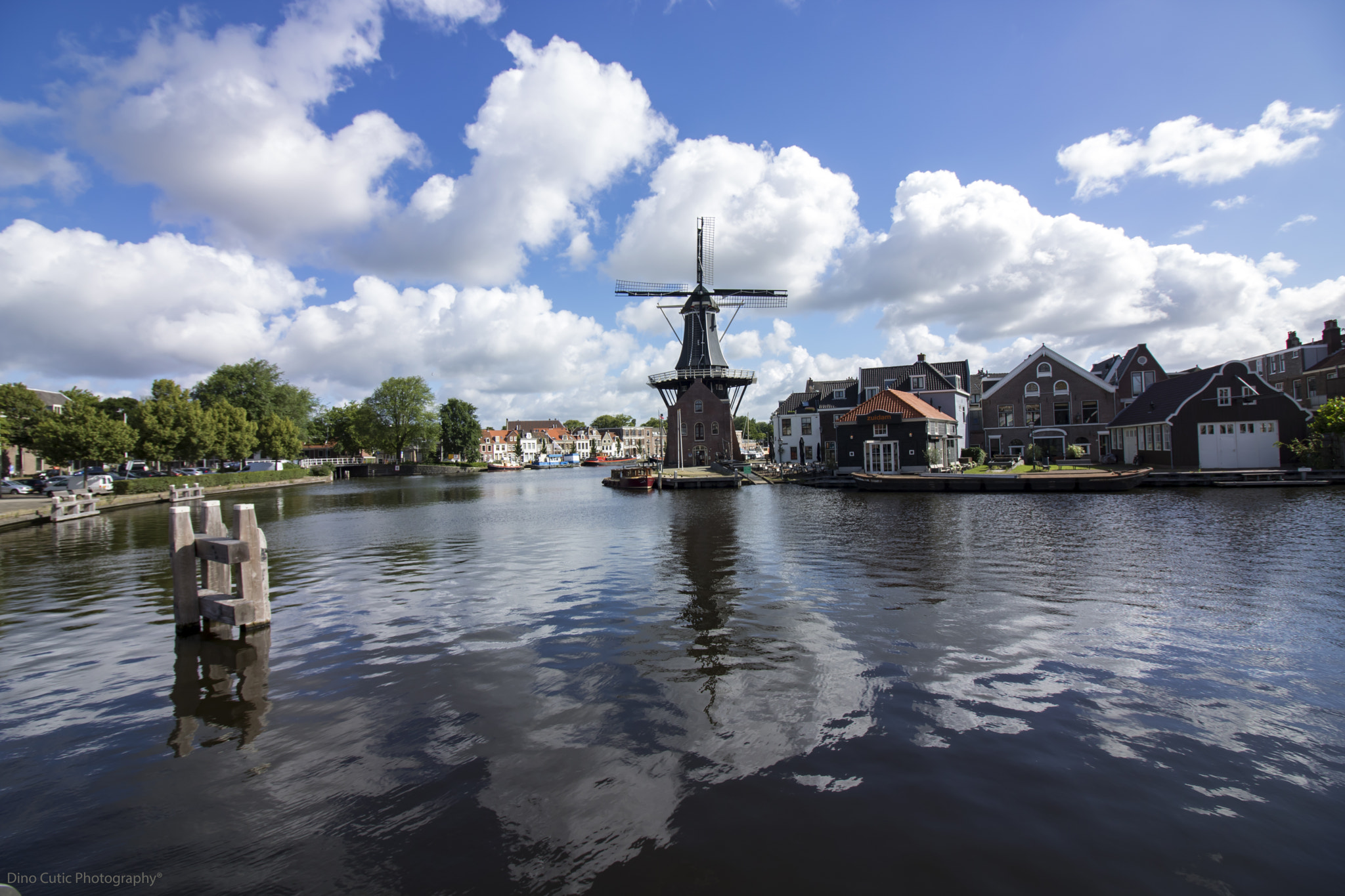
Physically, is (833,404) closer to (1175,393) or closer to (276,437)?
(1175,393)

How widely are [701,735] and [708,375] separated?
6049cm

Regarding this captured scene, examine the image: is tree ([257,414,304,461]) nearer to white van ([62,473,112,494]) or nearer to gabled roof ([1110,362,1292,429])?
A: white van ([62,473,112,494])

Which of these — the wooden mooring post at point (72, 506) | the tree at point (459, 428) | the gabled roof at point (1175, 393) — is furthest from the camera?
the tree at point (459, 428)

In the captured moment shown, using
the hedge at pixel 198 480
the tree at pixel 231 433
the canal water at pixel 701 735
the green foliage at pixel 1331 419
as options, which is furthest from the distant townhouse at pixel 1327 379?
the tree at pixel 231 433

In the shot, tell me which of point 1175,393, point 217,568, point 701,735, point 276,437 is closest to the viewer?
point 701,735

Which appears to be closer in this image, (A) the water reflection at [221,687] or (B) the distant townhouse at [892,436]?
(A) the water reflection at [221,687]

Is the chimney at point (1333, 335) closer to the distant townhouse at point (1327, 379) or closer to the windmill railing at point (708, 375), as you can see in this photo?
the distant townhouse at point (1327, 379)

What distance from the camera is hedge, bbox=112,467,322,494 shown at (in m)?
44.9

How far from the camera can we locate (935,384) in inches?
2255

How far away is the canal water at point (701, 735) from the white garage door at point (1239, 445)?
115 feet

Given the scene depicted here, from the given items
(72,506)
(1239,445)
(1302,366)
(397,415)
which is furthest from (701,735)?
(397,415)

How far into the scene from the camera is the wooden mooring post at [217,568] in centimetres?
934

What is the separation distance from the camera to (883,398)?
4862 cm

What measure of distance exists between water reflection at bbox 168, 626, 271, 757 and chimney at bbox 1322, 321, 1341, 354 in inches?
3132
